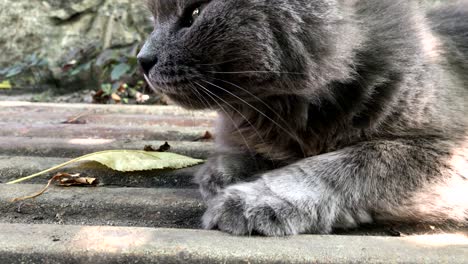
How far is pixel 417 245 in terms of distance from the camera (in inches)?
41.5

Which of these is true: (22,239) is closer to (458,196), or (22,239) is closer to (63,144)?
(63,144)

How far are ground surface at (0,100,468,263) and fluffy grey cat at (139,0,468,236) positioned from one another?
8 centimetres

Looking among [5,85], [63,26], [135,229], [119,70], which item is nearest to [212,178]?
[135,229]

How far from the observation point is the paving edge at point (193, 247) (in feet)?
3.17

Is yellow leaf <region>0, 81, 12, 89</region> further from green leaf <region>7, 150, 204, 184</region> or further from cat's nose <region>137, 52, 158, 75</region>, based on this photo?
cat's nose <region>137, 52, 158, 75</region>

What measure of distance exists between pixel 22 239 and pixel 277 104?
749 mm

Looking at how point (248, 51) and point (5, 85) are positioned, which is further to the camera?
point (5, 85)

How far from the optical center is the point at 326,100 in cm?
135

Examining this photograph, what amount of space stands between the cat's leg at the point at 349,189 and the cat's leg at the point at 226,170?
0.12 m

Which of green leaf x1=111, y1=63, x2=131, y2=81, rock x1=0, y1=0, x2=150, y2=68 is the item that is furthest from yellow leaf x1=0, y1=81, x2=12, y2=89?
green leaf x1=111, y1=63, x2=131, y2=81

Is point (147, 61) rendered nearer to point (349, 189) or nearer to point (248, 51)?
point (248, 51)

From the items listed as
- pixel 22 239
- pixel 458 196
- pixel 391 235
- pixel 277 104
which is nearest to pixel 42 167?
pixel 22 239

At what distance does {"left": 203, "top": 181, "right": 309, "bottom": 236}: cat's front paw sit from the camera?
1.14 meters

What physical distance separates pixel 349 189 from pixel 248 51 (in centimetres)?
45
